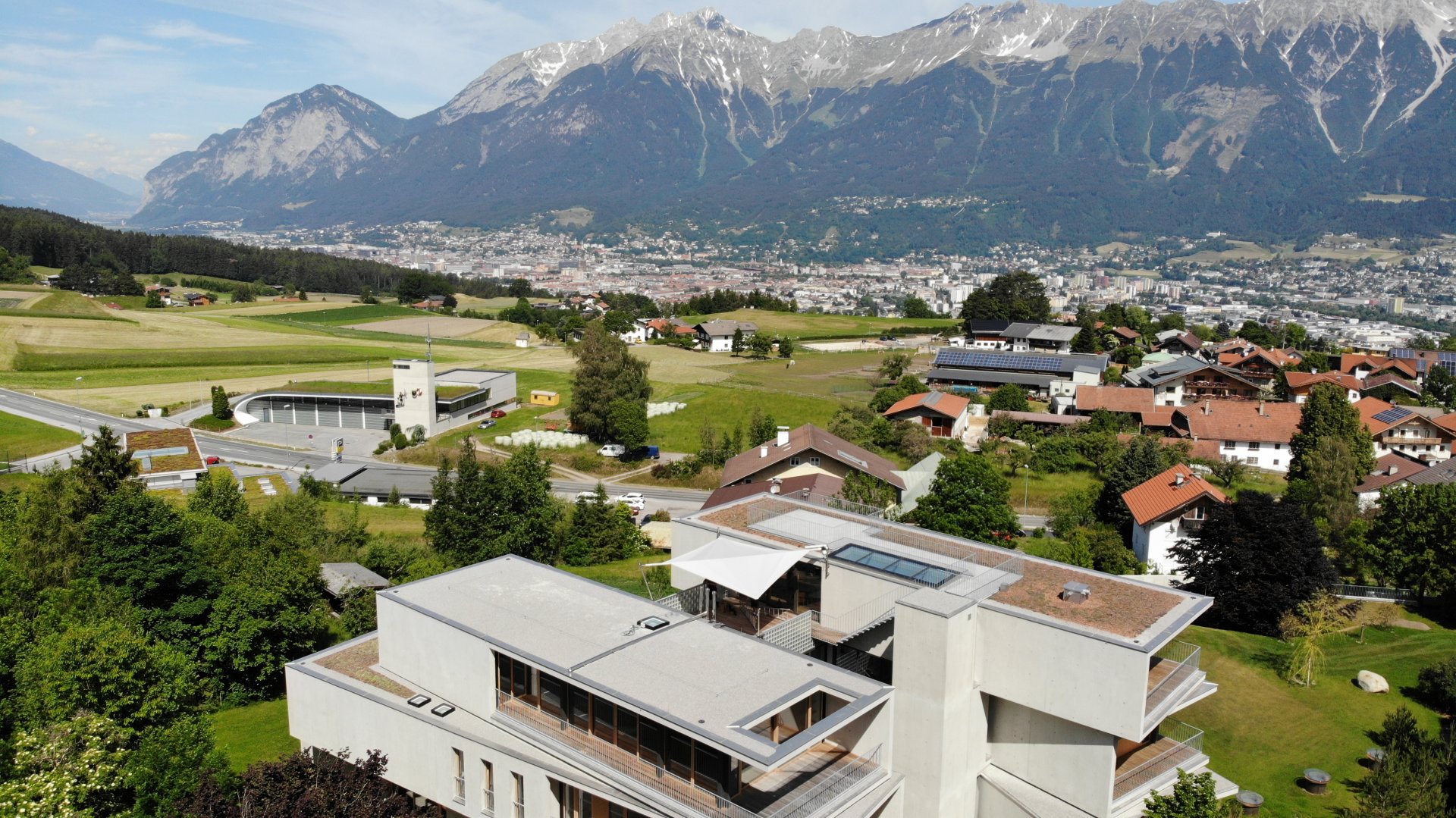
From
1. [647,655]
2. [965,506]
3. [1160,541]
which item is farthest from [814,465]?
[647,655]

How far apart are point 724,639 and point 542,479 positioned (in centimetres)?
1821

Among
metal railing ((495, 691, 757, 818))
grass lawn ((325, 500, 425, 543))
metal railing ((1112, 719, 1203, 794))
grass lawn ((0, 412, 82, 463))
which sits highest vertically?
metal railing ((495, 691, 757, 818))

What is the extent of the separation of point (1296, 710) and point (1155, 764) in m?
7.50

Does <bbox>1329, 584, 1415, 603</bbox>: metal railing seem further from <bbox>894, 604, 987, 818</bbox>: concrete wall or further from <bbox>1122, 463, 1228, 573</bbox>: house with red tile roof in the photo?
<bbox>894, 604, 987, 818</bbox>: concrete wall

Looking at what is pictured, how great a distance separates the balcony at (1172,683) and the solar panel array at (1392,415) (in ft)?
132

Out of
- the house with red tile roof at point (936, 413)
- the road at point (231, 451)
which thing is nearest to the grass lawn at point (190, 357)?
the road at point (231, 451)

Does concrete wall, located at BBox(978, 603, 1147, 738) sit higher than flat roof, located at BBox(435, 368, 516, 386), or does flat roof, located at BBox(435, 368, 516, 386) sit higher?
concrete wall, located at BBox(978, 603, 1147, 738)

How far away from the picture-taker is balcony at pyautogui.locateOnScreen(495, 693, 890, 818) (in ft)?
38.8

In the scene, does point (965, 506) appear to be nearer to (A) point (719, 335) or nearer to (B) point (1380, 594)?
(B) point (1380, 594)

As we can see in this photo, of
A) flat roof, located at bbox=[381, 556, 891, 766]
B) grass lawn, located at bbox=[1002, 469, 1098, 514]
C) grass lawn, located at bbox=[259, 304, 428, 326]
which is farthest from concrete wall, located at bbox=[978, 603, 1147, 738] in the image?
grass lawn, located at bbox=[259, 304, 428, 326]

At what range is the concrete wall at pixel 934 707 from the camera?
43.1 feet

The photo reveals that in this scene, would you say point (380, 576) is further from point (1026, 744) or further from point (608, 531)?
point (1026, 744)

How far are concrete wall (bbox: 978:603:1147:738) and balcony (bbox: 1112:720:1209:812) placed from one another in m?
1.47

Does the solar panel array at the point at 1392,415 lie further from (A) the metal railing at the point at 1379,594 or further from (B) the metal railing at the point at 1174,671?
(B) the metal railing at the point at 1174,671
